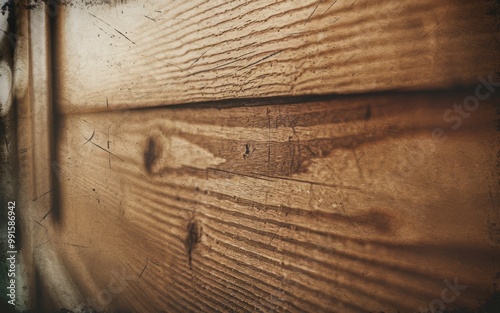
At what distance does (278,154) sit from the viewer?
52 cm

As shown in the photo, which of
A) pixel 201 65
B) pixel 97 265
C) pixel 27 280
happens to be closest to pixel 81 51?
pixel 201 65

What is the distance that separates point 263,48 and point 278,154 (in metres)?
0.18

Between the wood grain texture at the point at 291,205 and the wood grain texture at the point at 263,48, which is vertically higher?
the wood grain texture at the point at 263,48

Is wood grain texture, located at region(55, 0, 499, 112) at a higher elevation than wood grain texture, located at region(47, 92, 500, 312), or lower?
higher

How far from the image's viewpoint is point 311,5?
48cm

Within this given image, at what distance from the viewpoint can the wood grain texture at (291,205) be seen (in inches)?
15.2

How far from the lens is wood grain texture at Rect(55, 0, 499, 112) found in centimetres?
39

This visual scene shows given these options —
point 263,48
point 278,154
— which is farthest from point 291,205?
point 263,48

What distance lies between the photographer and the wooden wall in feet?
1.26

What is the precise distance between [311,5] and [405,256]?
0.38 meters

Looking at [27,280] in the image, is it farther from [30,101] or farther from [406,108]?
[406,108]

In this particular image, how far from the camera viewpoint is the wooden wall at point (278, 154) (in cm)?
38

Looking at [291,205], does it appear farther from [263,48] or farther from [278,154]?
[263,48]

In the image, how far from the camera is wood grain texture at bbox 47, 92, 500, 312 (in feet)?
1.27
